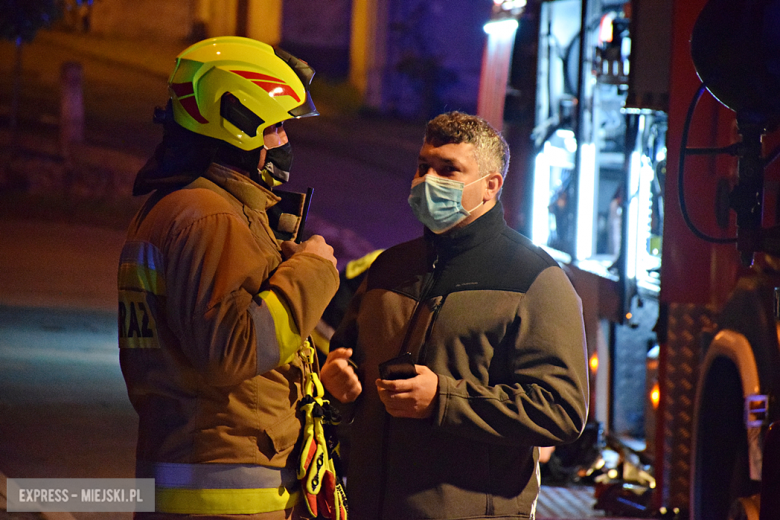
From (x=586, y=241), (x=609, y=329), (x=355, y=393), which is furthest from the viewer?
(x=586, y=241)

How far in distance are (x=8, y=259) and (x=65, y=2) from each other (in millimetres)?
3675

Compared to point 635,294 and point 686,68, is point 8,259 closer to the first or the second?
point 635,294

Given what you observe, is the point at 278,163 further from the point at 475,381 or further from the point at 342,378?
the point at 475,381

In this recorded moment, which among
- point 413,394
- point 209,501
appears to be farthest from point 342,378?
point 209,501

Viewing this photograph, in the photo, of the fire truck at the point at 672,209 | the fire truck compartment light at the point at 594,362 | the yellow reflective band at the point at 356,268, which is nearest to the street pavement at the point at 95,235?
the fire truck compartment light at the point at 594,362

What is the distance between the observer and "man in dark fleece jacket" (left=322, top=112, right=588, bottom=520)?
6.77 ft

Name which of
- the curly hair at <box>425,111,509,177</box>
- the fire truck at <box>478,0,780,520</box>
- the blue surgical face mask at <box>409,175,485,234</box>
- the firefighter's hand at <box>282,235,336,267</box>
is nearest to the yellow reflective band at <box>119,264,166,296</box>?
the firefighter's hand at <box>282,235,336,267</box>

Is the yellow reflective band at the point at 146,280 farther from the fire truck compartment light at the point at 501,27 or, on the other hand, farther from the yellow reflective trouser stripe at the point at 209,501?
the fire truck compartment light at the point at 501,27

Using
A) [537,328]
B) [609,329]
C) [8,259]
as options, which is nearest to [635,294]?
[609,329]

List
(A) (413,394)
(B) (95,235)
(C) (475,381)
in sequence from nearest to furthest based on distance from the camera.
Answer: (A) (413,394)
(C) (475,381)
(B) (95,235)

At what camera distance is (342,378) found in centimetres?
226

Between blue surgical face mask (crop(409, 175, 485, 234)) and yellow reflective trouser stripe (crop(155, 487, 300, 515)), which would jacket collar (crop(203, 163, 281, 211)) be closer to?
blue surgical face mask (crop(409, 175, 485, 234))

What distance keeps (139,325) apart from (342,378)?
2.04 feet

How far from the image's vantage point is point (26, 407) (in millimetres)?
5336
